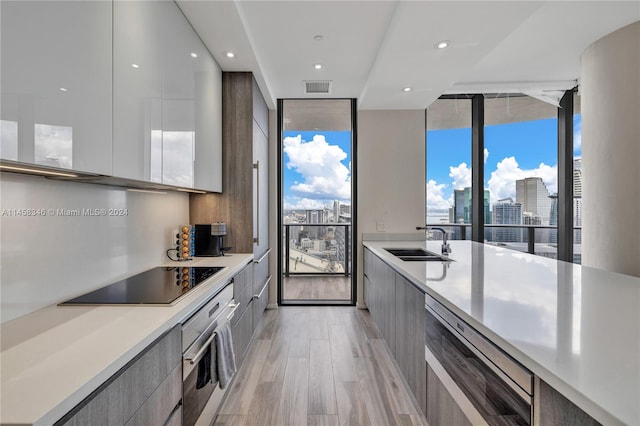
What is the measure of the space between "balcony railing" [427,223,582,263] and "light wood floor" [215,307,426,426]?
6.42 ft

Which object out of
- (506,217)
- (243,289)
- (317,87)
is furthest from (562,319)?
(506,217)

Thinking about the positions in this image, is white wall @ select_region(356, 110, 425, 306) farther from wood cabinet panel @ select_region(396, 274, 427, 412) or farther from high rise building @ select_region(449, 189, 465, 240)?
wood cabinet panel @ select_region(396, 274, 427, 412)

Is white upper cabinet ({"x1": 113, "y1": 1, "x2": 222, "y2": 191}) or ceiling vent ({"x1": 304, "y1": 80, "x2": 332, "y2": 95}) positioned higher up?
ceiling vent ({"x1": 304, "y1": 80, "x2": 332, "y2": 95})

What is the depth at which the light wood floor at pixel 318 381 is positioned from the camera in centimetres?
186

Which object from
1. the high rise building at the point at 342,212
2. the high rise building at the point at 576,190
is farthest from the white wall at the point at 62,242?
the high rise building at the point at 576,190

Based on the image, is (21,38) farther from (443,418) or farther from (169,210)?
(443,418)

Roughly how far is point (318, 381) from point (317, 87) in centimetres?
299

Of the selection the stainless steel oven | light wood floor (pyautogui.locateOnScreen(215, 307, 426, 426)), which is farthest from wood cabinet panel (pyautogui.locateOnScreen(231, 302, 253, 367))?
the stainless steel oven

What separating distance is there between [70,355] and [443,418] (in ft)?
4.83

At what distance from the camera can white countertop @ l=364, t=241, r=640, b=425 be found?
0.64 meters

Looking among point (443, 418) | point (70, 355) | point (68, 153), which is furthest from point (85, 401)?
point (443, 418)

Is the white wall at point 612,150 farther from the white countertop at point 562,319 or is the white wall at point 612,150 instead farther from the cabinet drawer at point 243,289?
the cabinet drawer at point 243,289

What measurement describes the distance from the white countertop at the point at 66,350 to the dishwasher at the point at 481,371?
1115mm

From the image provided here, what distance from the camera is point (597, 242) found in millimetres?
2670
